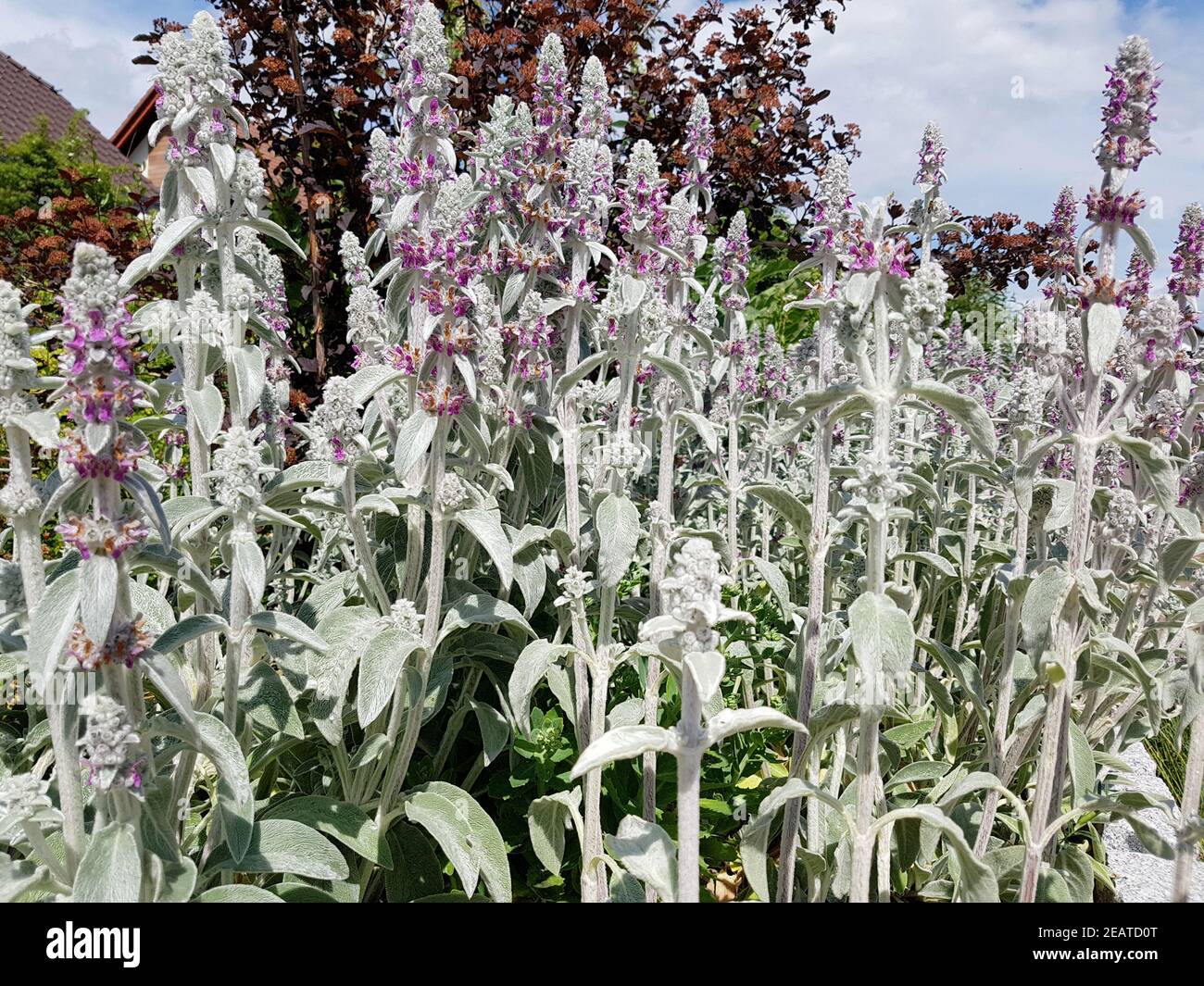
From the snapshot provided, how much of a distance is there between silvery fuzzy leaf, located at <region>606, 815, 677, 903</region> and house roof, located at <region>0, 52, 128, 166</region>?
90.3 ft

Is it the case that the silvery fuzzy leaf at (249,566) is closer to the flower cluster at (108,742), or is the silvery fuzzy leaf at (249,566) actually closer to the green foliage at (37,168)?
the flower cluster at (108,742)

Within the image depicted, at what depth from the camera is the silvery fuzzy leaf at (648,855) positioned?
5.11 feet

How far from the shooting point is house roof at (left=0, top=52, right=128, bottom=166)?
77.0 feet

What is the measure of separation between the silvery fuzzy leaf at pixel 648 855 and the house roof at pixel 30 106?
27533 millimetres

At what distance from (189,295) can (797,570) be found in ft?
10.8

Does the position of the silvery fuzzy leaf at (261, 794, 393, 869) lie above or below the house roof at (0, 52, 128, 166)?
below

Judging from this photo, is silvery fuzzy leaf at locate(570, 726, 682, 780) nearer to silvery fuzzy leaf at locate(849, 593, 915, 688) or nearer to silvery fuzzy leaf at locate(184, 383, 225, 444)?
silvery fuzzy leaf at locate(849, 593, 915, 688)

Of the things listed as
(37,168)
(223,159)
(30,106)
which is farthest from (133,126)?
(223,159)

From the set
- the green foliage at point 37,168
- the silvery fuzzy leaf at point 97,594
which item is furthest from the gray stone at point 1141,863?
the green foliage at point 37,168

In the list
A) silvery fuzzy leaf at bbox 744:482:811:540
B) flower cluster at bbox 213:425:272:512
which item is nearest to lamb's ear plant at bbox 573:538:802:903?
silvery fuzzy leaf at bbox 744:482:811:540

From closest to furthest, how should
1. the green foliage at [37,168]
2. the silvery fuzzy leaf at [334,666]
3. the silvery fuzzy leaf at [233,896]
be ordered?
the silvery fuzzy leaf at [233,896] < the silvery fuzzy leaf at [334,666] < the green foliage at [37,168]

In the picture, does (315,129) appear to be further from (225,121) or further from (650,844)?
(650,844)

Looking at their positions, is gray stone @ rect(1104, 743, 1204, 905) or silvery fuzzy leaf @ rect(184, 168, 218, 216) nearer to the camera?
silvery fuzzy leaf @ rect(184, 168, 218, 216)
